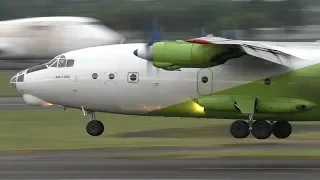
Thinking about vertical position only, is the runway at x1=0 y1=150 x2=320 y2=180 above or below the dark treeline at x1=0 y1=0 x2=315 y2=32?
below

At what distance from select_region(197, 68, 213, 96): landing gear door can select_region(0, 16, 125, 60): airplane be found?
41223 millimetres

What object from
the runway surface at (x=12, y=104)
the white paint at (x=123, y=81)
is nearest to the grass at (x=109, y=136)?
the white paint at (x=123, y=81)

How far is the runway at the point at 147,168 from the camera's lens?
19609 mm

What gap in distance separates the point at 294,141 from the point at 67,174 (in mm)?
10356

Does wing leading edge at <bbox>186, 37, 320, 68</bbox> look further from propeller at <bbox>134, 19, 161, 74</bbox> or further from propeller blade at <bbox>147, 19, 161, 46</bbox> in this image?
propeller blade at <bbox>147, 19, 161, 46</bbox>

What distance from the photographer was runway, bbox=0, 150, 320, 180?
64.3 feet

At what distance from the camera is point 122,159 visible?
908 inches

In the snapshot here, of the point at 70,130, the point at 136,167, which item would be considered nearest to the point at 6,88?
the point at 70,130

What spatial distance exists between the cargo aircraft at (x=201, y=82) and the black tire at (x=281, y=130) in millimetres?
33

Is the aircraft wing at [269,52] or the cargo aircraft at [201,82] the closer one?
the aircraft wing at [269,52]

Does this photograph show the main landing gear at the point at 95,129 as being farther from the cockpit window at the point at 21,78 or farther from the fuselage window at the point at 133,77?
the cockpit window at the point at 21,78

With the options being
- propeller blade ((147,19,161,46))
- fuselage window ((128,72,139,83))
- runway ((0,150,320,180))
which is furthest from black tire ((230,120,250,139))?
runway ((0,150,320,180))

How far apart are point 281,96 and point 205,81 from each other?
2.42 meters

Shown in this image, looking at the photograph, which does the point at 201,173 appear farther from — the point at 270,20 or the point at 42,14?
the point at 42,14
